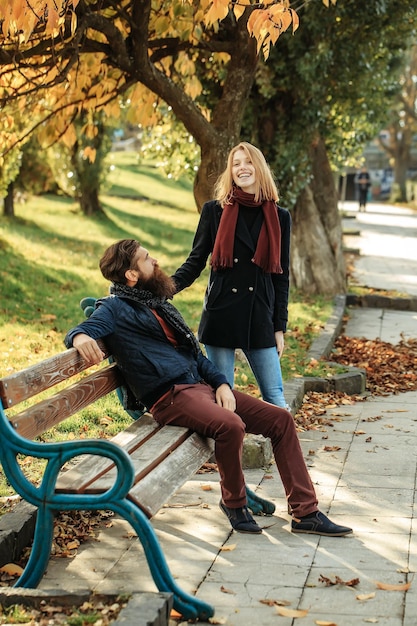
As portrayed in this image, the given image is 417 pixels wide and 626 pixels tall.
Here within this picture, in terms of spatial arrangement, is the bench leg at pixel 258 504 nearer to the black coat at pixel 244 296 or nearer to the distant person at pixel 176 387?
the distant person at pixel 176 387

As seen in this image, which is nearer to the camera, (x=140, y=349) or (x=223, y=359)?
(x=140, y=349)

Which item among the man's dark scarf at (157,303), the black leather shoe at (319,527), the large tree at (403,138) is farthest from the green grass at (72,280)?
the large tree at (403,138)

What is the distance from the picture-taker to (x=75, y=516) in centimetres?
557

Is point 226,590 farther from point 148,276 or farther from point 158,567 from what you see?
point 148,276

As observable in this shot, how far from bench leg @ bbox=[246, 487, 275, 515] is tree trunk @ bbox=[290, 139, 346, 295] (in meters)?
9.53

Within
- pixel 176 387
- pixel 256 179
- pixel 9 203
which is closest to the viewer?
pixel 176 387

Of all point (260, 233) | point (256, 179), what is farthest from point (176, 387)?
point (256, 179)

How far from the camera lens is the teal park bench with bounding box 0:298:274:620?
4.23 metres

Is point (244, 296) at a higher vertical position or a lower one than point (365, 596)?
higher

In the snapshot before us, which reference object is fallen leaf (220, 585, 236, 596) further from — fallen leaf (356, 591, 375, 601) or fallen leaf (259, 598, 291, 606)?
fallen leaf (356, 591, 375, 601)

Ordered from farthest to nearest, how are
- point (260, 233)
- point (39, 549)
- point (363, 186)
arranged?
point (363, 186) < point (260, 233) < point (39, 549)

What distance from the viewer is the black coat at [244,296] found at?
6.11 m

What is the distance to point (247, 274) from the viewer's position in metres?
6.16

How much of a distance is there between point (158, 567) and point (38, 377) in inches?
39.9
